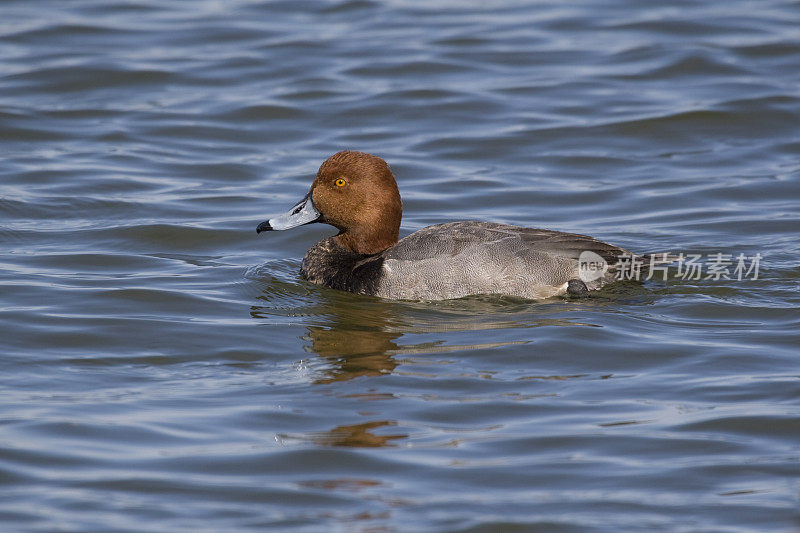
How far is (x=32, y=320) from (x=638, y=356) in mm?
3704

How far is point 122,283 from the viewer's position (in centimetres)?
829

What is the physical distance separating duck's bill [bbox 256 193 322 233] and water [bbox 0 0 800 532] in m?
0.40

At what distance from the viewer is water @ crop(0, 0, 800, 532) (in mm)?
5082

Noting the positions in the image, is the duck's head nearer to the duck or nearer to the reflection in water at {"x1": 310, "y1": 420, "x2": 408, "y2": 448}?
the duck

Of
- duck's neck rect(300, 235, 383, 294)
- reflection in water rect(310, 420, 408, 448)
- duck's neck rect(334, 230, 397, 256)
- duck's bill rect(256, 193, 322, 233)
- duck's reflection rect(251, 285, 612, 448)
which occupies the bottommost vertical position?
reflection in water rect(310, 420, 408, 448)

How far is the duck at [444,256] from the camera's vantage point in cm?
768

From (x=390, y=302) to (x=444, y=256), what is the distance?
0.48 meters

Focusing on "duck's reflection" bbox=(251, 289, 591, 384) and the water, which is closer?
the water

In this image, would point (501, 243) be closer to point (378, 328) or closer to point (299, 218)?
point (378, 328)

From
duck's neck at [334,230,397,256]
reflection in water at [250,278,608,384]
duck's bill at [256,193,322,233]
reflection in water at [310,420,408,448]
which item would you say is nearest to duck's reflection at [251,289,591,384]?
reflection in water at [250,278,608,384]

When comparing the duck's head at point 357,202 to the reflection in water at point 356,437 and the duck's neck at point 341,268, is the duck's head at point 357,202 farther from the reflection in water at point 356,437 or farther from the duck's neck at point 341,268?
the reflection in water at point 356,437

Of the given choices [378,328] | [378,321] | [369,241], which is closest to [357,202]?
[369,241]

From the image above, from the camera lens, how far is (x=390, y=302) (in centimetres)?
781

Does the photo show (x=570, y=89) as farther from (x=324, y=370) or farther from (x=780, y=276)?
(x=324, y=370)
